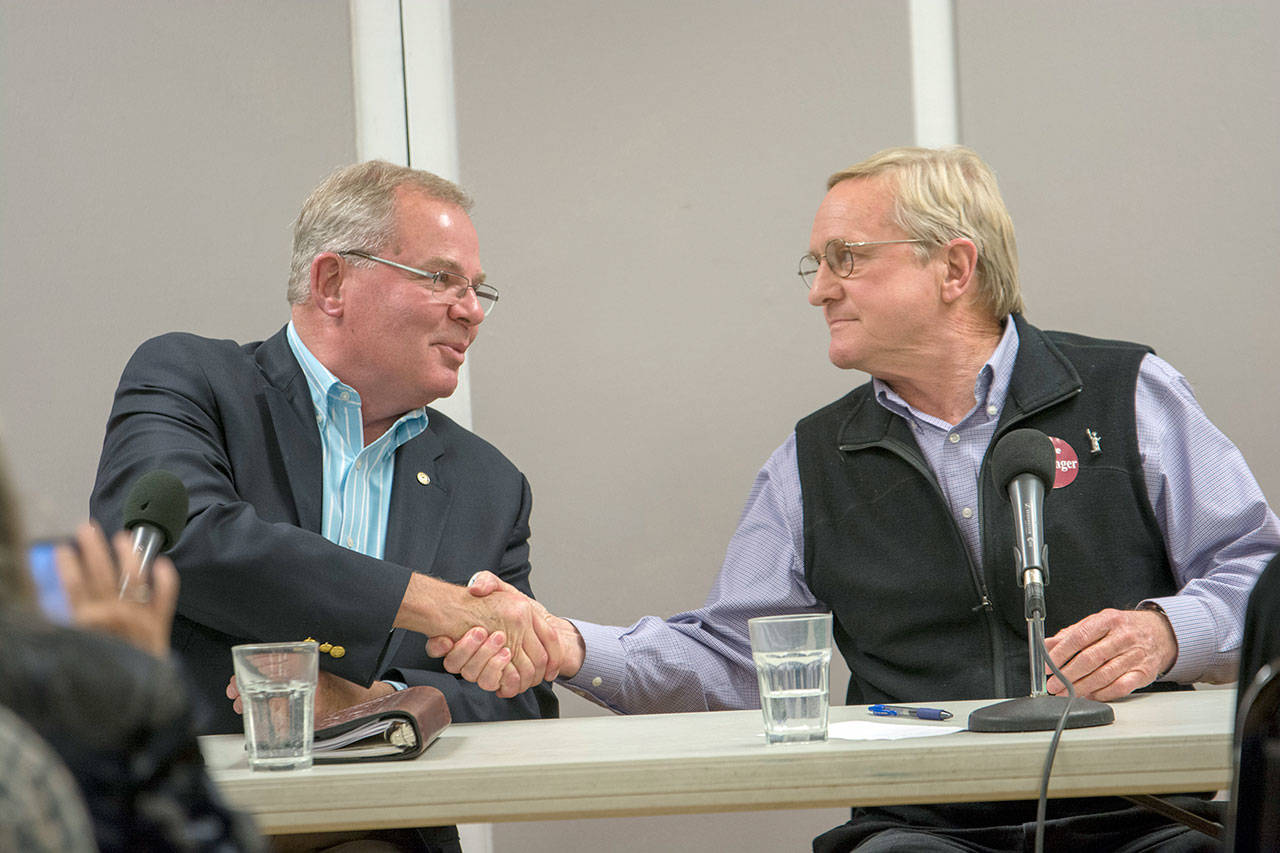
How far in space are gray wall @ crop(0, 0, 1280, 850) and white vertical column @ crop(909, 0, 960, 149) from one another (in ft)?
0.15

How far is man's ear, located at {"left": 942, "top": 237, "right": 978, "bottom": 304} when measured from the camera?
2799mm

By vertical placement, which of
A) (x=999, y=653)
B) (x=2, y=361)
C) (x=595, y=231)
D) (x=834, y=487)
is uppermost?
(x=595, y=231)

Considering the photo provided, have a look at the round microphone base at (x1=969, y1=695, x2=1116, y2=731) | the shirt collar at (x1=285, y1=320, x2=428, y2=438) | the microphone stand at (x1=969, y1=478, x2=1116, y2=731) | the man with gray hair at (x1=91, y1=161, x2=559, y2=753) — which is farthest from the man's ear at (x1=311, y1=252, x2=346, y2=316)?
the round microphone base at (x1=969, y1=695, x2=1116, y2=731)

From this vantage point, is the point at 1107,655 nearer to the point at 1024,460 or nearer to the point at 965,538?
the point at 1024,460

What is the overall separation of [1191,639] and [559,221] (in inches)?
74.6

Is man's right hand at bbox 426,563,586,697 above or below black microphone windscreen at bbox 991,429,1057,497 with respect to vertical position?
below

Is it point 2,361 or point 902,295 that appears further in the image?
point 2,361

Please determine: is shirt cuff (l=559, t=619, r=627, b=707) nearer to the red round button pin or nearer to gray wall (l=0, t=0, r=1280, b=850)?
gray wall (l=0, t=0, r=1280, b=850)

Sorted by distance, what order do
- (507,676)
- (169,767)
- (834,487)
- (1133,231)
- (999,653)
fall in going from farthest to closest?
(1133,231)
(834,487)
(999,653)
(507,676)
(169,767)

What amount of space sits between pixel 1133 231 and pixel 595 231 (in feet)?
4.51

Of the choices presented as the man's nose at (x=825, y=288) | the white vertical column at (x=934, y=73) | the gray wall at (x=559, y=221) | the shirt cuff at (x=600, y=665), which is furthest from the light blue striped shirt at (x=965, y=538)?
the white vertical column at (x=934, y=73)

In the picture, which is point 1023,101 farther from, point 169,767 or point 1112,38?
point 169,767

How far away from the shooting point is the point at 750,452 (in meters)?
3.30

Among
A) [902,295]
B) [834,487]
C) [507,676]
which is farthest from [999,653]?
[507,676]
